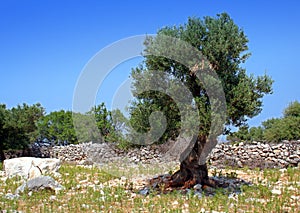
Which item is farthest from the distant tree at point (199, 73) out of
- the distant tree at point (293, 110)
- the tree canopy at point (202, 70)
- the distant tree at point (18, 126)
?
the distant tree at point (293, 110)

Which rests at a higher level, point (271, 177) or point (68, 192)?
point (271, 177)

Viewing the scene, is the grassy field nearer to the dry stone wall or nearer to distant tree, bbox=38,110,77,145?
the dry stone wall

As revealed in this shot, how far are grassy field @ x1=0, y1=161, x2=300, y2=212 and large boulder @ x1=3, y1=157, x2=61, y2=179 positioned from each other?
96.5 inches

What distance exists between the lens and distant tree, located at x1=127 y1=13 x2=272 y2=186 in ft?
32.2

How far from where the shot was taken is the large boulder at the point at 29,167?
14.8 meters

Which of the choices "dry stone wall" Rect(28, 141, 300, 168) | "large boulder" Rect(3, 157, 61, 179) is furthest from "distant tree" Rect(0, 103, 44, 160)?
"large boulder" Rect(3, 157, 61, 179)

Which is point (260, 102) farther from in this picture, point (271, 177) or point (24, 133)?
point (24, 133)

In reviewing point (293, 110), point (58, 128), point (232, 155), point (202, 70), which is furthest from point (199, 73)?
point (58, 128)

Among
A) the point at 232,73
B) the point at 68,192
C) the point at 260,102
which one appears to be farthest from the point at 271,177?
the point at 68,192

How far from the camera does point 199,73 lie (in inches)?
385

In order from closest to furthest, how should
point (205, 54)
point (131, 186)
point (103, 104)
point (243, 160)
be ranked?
point (205, 54)
point (131, 186)
point (243, 160)
point (103, 104)

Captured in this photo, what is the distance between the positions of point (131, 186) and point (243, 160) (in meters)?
6.74

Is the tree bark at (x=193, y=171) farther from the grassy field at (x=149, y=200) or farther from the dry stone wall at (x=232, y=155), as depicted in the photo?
the dry stone wall at (x=232, y=155)

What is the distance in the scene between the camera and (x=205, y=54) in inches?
388
